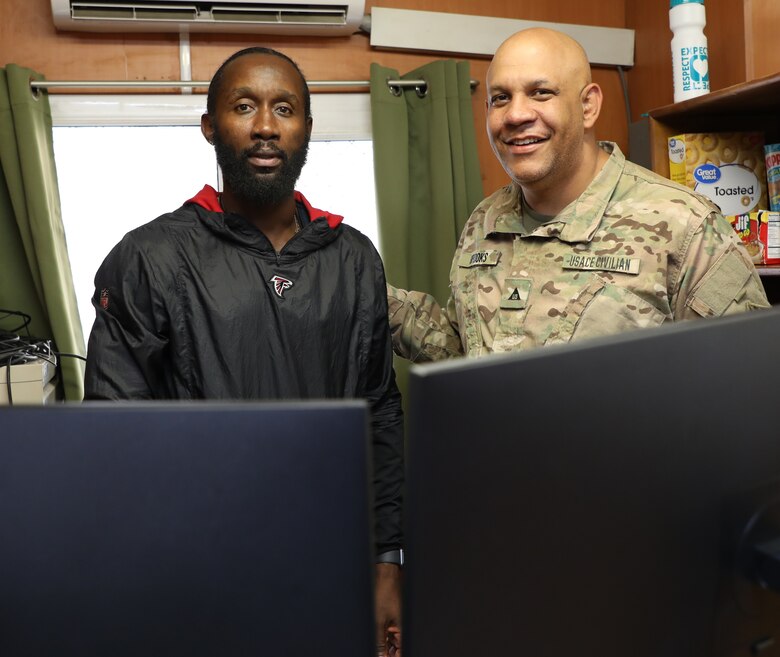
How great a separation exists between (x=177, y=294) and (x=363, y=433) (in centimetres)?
99

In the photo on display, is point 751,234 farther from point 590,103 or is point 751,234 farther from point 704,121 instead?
point 590,103

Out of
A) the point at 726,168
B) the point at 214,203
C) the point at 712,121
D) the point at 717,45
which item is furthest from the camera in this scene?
the point at 717,45

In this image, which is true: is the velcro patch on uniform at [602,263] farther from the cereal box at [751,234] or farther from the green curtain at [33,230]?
the green curtain at [33,230]

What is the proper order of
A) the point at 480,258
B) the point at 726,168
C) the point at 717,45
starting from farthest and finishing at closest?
1. the point at 717,45
2. the point at 726,168
3. the point at 480,258

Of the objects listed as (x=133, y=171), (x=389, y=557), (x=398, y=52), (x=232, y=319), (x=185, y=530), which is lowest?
(x=389, y=557)

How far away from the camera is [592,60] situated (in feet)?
9.67

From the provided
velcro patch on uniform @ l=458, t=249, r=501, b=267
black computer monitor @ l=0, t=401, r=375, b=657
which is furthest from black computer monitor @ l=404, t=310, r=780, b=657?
velcro patch on uniform @ l=458, t=249, r=501, b=267

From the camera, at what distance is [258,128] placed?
150 centimetres

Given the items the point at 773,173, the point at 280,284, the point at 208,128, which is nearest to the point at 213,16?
the point at 208,128

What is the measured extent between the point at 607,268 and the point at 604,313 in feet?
0.29

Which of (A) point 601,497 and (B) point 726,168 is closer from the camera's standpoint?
(A) point 601,497

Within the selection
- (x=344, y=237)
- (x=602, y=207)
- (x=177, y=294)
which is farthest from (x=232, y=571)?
(x=602, y=207)

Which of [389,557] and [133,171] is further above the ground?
[133,171]

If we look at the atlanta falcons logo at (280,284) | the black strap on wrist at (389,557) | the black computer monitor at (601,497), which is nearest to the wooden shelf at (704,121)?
the atlanta falcons logo at (280,284)
